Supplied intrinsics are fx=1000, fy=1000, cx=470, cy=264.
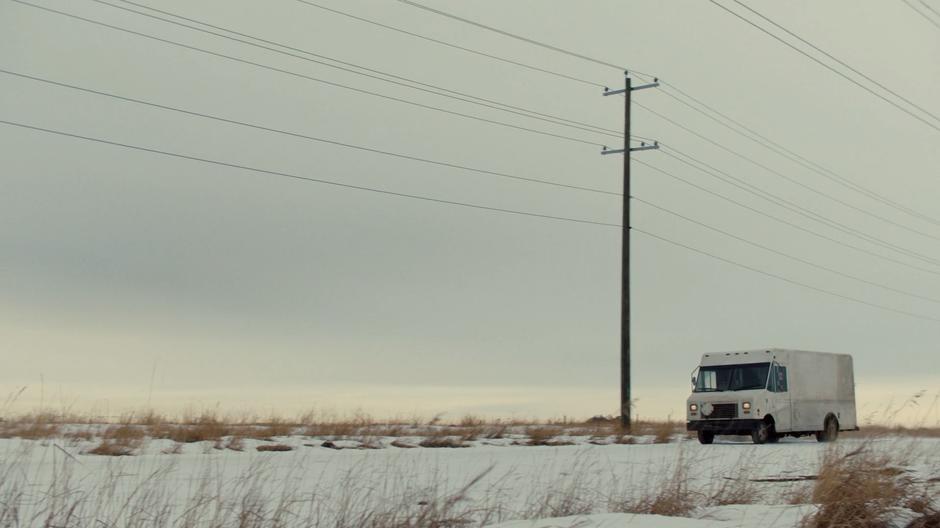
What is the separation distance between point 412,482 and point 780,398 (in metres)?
20.1

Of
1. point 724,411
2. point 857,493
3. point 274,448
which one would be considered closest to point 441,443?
point 274,448

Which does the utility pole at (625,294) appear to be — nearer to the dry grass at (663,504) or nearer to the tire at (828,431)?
the tire at (828,431)

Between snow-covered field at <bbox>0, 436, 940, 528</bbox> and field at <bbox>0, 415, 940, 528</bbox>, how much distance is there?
4cm

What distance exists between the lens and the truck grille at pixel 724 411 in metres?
29.9

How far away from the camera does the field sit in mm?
9055

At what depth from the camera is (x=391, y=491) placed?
36.6ft

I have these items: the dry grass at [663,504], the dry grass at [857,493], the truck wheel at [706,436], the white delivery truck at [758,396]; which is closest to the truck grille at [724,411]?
the white delivery truck at [758,396]

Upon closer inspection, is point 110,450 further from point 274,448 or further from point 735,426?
point 735,426

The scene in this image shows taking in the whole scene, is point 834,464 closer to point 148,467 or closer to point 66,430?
point 148,467

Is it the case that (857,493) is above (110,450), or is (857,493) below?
below

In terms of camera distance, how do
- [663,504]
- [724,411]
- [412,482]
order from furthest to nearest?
1. [724,411]
2. [412,482]
3. [663,504]

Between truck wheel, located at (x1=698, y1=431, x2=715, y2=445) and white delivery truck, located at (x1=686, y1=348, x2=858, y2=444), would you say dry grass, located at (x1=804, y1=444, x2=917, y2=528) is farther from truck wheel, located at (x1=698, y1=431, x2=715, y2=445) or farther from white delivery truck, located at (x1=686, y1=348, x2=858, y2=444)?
truck wheel, located at (x1=698, y1=431, x2=715, y2=445)

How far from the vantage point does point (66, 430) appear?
23359 millimetres

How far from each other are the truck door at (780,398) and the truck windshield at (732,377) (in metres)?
0.31
